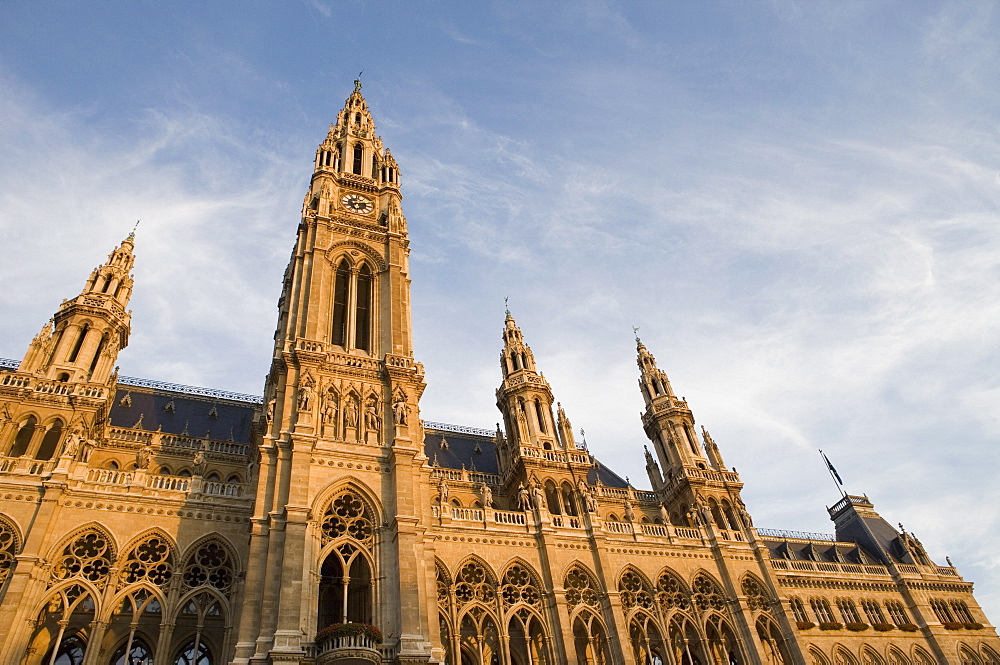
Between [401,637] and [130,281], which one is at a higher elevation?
[130,281]

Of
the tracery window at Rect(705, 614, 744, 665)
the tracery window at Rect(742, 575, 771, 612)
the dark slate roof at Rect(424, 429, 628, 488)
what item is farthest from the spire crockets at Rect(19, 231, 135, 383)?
the tracery window at Rect(742, 575, 771, 612)

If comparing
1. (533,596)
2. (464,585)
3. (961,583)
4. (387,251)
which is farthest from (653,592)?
(961,583)

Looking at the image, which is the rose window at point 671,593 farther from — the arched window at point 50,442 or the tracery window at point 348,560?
the arched window at point 50,442

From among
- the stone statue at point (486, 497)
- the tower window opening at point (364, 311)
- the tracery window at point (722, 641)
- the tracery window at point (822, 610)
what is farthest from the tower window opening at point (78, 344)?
the tracery window at point (822, 610)

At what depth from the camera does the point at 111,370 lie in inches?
1300

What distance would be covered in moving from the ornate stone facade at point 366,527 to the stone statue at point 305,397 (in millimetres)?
279

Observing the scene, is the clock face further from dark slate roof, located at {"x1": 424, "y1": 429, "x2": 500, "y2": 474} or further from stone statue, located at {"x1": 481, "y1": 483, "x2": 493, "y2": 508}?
stone statue, located at {"x1": 481, "y1": 483, "x2": 493, "y2": 508}

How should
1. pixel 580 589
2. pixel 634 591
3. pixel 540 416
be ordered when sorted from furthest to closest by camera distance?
pixel 540 416 → pixel 634 591 → pixel 580 589

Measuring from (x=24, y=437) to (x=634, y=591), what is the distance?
27.2m

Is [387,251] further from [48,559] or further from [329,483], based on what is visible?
[48,559]

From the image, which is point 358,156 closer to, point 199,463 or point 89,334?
point 89,334

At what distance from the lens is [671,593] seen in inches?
1205

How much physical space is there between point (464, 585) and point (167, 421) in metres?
19.9

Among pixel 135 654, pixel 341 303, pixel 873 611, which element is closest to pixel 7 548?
pixel 135 654
